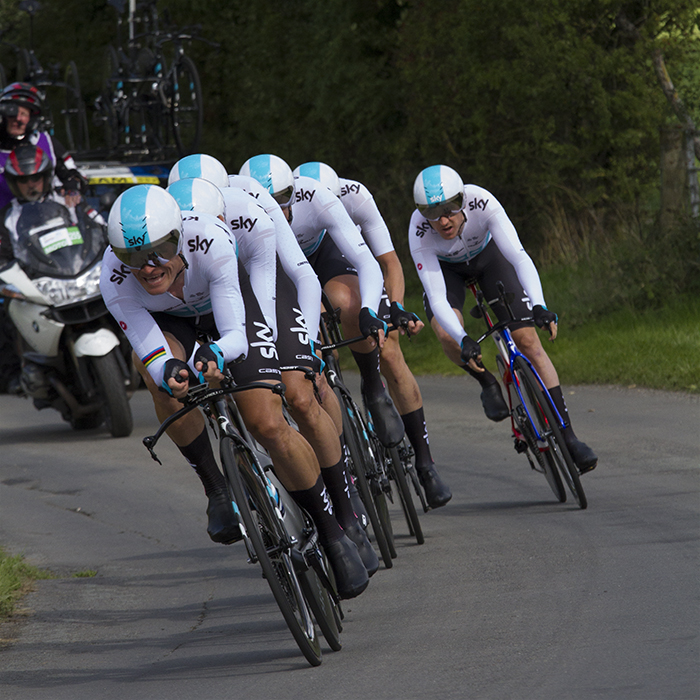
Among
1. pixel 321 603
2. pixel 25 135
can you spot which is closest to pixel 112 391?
pixel 25 135

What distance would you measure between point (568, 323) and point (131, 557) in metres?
8.95

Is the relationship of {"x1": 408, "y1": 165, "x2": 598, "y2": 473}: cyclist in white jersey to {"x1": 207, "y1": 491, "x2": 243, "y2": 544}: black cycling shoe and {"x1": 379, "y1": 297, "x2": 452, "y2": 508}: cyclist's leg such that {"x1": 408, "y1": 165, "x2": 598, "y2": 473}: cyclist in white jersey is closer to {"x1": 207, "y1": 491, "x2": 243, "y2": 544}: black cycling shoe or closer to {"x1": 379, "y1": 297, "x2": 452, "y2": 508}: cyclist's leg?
{"x1": 379, "y1": 297, "x2": 452, "y2": 508}: cyclist's leg

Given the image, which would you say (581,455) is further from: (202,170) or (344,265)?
(202,170)

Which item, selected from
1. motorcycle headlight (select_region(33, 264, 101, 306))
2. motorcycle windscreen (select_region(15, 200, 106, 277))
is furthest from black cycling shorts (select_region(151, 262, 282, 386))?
motorcycle windscreen (select_region(15, 200, 106, 277))

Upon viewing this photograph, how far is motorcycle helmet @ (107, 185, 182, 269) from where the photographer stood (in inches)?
190

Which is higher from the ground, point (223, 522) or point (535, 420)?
point (223, 522)

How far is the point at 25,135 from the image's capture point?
479 inches

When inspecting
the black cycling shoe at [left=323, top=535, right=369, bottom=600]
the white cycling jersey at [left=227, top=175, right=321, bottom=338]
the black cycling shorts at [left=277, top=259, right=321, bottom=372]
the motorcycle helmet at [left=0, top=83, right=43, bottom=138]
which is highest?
the motorcycle helmet at [left=0, top=83, right=43, bottom=138]

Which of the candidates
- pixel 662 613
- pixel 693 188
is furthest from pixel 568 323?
pixel 662 613

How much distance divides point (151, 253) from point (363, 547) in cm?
176

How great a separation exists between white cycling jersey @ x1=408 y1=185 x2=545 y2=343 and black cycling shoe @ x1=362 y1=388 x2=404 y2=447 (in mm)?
855

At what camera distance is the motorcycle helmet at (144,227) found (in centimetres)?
484

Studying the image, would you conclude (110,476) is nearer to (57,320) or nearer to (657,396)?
(57,320)

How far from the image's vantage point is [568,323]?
15422 millimetres
